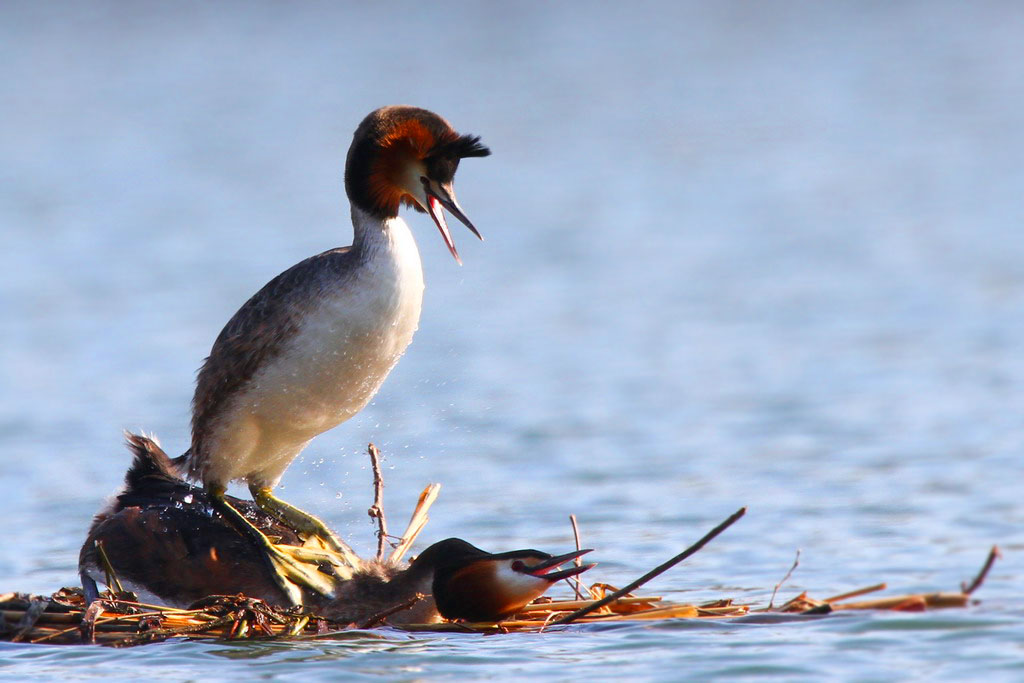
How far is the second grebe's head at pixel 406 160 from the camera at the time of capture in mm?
7324

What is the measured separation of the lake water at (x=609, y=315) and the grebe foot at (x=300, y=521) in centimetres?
80

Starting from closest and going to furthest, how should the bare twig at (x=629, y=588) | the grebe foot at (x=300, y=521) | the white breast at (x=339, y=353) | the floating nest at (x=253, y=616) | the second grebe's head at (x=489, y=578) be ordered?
the bare twig at (x=629, y=588) < the floating nest at (x=253, y=616) < the second grebe's head at (x=489, y=578) < the white breast at (x=339, y=353) < the grebe foot at (x=300, y=521)

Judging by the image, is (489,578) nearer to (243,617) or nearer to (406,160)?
(243,617)

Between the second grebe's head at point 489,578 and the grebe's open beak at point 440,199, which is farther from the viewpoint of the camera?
the grebe's open beak at point 440,199

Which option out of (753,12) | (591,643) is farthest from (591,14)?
(591,643)

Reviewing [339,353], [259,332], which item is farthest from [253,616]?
[259,332]

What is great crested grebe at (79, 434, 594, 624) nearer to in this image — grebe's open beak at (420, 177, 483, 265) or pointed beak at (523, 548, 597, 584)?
pointed beak at (523, 548, 597, 584)

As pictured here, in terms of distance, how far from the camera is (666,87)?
34.7 meters

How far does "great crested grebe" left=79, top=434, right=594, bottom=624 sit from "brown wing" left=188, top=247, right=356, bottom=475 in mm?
300

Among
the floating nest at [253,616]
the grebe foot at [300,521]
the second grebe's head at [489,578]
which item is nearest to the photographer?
the floating nest at [253,616]

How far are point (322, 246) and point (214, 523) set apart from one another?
12650 millimetres

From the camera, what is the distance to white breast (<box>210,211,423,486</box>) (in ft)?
23.6

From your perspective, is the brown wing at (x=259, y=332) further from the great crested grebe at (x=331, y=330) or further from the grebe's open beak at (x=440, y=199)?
the grebe's open beak at (x=440, y=199)

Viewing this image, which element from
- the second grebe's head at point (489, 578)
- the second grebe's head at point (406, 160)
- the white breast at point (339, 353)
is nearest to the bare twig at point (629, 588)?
the second grebe's head at point (489, 578)
